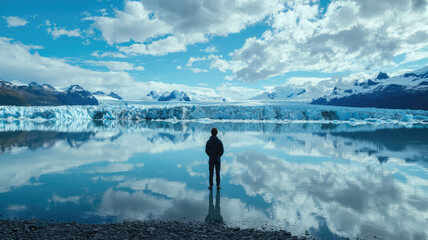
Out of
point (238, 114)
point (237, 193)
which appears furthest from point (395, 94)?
point (237, 193)

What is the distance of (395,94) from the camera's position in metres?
161

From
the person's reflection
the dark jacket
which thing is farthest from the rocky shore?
the dark jacket

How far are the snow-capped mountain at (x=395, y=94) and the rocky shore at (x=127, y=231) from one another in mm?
168475

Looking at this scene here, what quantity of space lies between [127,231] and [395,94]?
191457 millimetres

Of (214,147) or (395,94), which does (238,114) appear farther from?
(395,94)

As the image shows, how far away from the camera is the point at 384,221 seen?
5527 mm

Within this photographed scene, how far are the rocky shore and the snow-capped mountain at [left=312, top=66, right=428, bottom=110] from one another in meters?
168

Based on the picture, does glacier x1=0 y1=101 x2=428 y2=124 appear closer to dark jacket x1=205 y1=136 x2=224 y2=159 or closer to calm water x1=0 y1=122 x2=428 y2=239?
calm water x1=0 y1=122 x2=428 y2=239

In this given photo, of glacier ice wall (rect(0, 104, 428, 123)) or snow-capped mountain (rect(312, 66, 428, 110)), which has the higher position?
snow-capped mountain (rect(312, 66, 428, 110))

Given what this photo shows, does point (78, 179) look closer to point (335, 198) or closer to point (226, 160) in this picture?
point (226, 160)

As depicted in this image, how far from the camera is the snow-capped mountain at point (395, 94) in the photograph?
14600cm

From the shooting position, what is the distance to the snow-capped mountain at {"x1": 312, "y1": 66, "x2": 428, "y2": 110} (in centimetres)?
14600

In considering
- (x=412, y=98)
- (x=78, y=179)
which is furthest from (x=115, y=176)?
(x=412, y=98)

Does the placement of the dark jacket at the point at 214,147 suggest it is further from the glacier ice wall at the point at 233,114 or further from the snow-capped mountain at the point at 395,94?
the snow-capped mountain at the point at 395,94
